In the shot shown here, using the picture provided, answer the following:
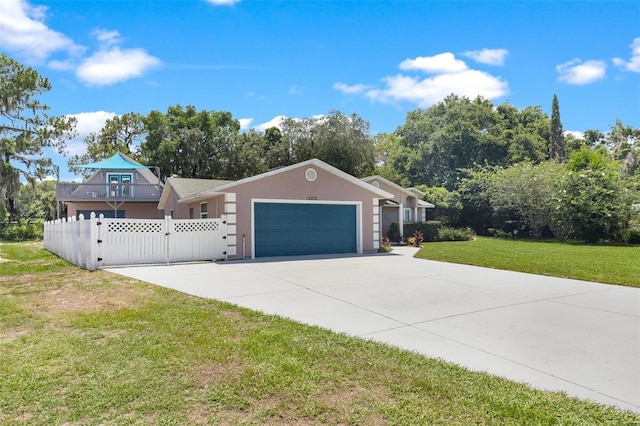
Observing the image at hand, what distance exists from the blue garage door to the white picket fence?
1449mm

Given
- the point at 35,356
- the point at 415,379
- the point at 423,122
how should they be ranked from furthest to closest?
1. the point at 423,122
2. the point at 35,356
3. the point at 415,379

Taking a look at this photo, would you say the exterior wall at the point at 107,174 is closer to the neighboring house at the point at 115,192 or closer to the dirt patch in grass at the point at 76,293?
the neighboring house at the point at 115,192

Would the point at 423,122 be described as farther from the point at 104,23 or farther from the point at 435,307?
the point at 435,307

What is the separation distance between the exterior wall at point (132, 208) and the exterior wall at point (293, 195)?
10.7 m

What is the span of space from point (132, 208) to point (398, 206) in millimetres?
16936

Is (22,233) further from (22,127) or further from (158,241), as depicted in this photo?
(158,241)

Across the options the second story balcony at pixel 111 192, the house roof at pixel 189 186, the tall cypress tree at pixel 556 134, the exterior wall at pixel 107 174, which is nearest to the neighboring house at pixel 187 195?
the house roof at pixel 189 186

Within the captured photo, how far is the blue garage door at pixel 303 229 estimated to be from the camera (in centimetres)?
1397

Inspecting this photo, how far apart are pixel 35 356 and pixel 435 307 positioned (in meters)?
5.12

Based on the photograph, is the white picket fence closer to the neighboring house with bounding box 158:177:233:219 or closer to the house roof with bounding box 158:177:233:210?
the neighboring house with bounding box 158:177:233:219

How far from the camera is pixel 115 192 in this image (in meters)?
24.2

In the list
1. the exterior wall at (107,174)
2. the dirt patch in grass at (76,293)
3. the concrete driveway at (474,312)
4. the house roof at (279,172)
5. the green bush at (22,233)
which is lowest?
the concrete driveway at (474,312)

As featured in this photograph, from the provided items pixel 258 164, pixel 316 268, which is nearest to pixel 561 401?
pixel 316 268

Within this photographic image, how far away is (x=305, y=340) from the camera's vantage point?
4.41 metres
